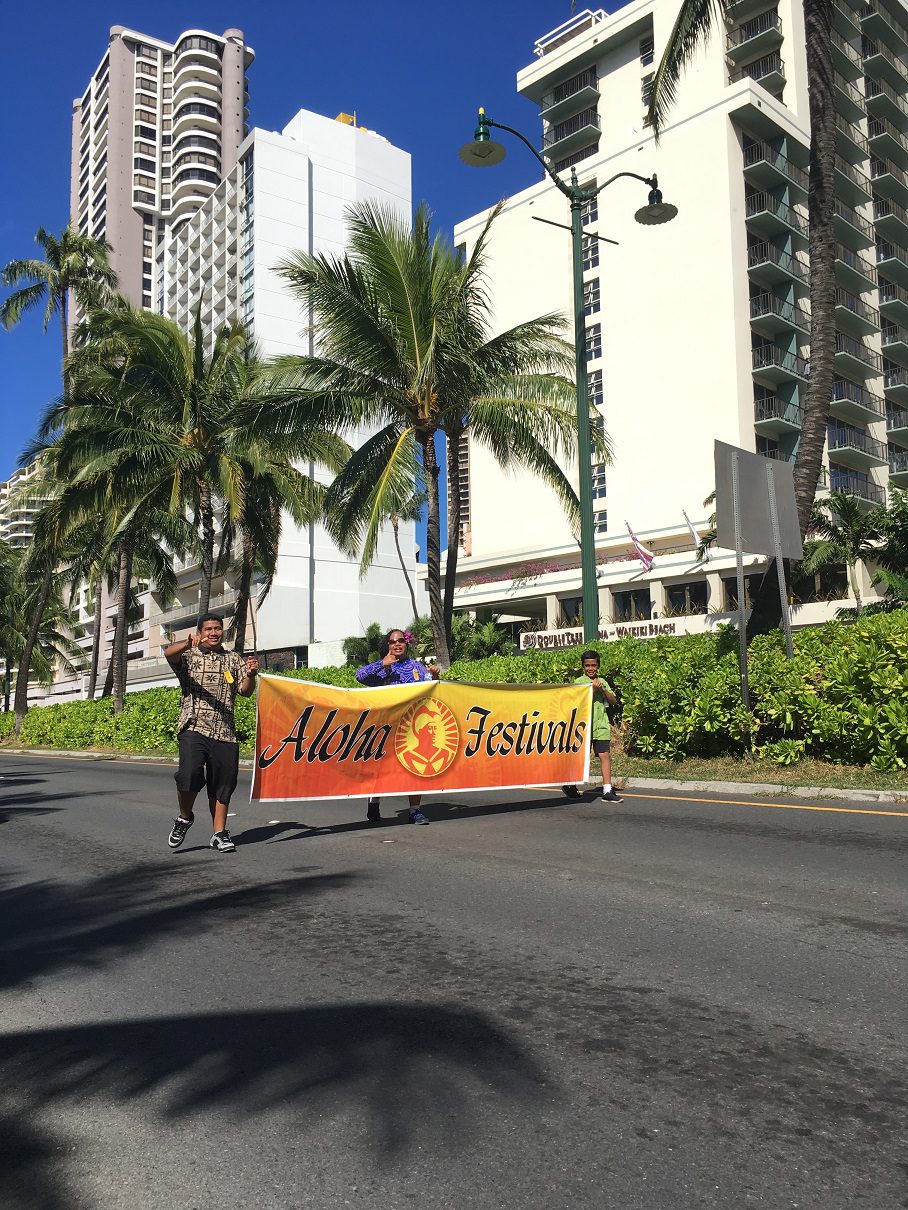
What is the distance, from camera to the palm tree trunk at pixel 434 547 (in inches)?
767

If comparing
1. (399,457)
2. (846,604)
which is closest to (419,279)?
(399,457)

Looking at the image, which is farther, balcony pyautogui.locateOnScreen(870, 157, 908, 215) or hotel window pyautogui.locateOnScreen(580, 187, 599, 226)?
balcony pyautogui.locateOnScreen(870, 157, 908, 215)

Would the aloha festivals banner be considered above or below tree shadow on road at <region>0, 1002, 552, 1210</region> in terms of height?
above

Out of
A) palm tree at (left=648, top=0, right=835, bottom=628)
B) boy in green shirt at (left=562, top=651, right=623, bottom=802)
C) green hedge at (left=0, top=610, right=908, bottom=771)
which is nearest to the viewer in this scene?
green hedge at (left=0, top=610, right=908, bottom=771)

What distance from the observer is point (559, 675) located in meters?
15.3

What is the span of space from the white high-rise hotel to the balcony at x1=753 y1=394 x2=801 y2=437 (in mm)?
106

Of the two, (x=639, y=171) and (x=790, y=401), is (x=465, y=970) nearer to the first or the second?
(x=790, y=401)

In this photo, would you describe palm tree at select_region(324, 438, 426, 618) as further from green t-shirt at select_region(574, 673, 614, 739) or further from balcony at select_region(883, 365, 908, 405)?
balcony at select_region(883, 365, 908, 405)

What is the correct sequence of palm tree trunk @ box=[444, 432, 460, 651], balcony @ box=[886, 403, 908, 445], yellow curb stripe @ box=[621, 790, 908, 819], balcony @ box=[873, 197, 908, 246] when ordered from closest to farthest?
yellow curb stripe @ box=[621, 790, 908, 819] < palm tree trunk @ box=[444, 432, 460, 651] < balcony @ box=[873, 197, 908, 246] < balcony @ box=[886, 403, 908, 445]

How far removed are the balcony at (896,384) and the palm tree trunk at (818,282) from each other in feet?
170

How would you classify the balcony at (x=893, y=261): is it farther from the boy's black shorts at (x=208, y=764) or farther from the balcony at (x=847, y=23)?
the boy's black shorts at (x=208, y=764)

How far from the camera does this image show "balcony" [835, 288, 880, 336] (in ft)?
184

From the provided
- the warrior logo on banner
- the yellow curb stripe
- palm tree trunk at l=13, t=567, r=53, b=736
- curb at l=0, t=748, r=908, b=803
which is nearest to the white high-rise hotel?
palm tree trunk at l=13, t=567, r=53, b=736

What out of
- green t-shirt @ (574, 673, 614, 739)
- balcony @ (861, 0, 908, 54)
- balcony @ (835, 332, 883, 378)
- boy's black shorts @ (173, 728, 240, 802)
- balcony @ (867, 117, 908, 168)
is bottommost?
boy's black shorts @ (173, 728, 240, 802)
